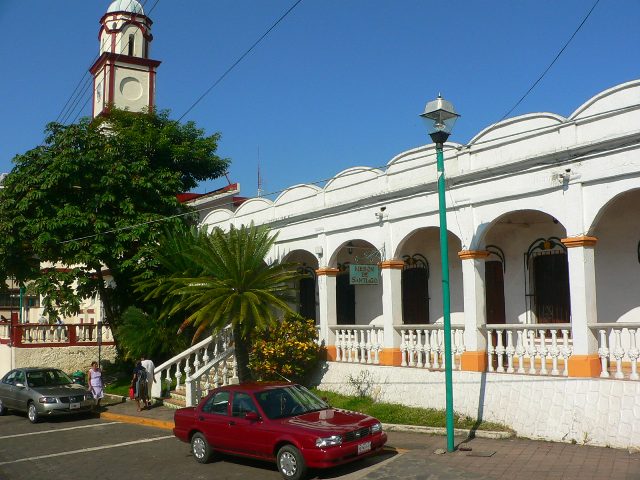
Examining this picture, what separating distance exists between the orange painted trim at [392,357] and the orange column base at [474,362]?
210 centimetres

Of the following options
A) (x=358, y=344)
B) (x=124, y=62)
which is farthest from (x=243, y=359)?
(x=124, y=62)

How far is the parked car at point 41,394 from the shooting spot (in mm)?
17219

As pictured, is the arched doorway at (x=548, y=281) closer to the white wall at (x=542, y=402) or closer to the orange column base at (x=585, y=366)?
the white wall at (x=542, y=402)

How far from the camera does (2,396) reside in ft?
61.7

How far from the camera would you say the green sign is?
1559 cm

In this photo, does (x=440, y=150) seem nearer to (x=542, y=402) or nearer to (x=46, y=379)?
(x=542, y=402)

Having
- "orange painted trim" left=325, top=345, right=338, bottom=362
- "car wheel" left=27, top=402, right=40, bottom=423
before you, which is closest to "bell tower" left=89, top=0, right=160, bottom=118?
"car wheel" left=27, top=402, right=40, bottom=423

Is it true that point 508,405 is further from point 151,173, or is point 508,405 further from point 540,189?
point 151,173

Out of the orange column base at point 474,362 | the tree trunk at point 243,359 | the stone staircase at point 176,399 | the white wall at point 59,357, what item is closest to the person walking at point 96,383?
the stone staircase at point 176,399

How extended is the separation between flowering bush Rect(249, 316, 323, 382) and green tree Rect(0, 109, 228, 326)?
5.28 metres

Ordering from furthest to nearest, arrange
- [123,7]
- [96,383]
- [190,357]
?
1. [123,7]
2. [190,357]
3. [96,383]

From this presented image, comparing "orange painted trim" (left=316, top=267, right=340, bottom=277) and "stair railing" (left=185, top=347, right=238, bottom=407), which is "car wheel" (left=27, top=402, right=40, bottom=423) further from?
"orange painted trim" (left=316, top=267, right=340, bottom=277)

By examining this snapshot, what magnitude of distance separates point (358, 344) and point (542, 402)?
5.46 meters

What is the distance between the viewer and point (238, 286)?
16312 millimetres
